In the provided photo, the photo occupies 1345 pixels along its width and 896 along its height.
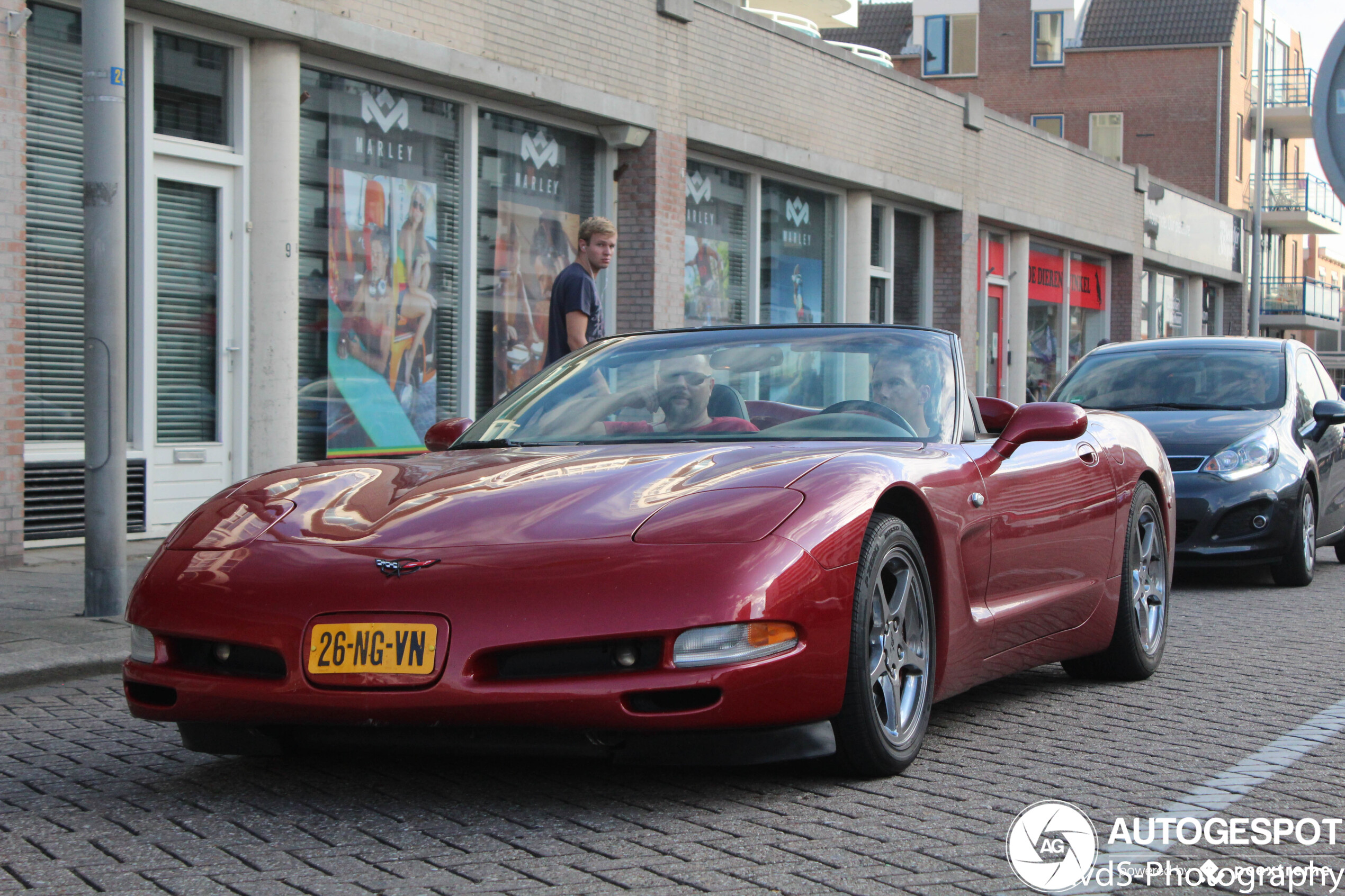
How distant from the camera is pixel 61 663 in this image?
609cm

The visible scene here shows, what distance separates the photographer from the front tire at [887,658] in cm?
396

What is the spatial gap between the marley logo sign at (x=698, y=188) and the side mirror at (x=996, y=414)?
34.9 feet

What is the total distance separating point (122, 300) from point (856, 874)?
17.6ft

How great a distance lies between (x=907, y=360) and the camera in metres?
5.20

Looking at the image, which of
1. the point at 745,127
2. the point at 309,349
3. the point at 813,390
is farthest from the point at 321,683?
the point at 745,127

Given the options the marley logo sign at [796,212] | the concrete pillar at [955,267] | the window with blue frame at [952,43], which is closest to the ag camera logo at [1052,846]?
the marley logo sign at [796,212]

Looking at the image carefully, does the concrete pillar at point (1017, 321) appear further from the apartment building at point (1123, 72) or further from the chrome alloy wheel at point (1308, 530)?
the apartment building at point (1123, 72)

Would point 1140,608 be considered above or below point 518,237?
below

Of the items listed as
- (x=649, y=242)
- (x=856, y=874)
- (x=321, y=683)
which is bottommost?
(x=856, y=874)

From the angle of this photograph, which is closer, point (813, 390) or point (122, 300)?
point (813, 390)

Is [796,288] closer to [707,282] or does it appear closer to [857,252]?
[857,252]

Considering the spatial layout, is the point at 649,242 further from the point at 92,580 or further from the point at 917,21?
the point at 917,21

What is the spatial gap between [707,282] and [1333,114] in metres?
10.4

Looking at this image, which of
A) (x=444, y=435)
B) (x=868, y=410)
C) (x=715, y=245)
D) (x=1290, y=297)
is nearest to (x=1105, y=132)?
(x=1290, y=297)
